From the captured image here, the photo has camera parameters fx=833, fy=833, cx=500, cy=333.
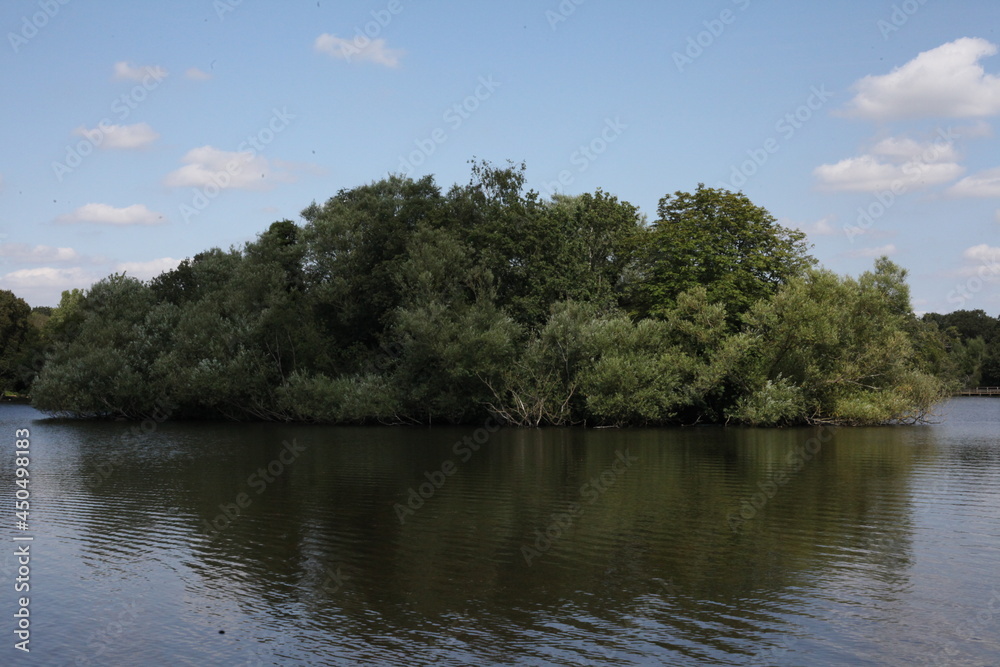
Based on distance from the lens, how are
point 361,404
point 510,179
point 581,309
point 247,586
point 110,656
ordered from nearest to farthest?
point 110,656 → point 247,586 → point 581,309 → point 361,404 → point 510,179

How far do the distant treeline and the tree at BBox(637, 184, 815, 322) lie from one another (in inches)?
6.8

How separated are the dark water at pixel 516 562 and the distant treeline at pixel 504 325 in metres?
19.5

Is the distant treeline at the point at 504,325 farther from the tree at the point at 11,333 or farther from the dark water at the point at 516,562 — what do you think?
the tree at the point at 11,333

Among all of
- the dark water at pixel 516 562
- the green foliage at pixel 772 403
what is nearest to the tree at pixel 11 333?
the dark water at pixel 516 562

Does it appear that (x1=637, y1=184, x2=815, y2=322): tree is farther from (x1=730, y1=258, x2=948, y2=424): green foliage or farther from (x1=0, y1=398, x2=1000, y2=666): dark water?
(x1=0, y1=398, x2=1000, y2=666): dark water

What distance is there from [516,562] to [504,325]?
1579 inches

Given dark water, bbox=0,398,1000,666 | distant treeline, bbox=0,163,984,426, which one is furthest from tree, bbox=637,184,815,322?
dark water, bbox=0,398,1000,666

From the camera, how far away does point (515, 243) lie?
64.5 m

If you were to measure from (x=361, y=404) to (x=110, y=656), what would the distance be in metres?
48.9

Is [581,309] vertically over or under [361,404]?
over

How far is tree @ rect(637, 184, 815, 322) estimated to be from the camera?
62656 millimetres

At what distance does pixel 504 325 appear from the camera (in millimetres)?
58875

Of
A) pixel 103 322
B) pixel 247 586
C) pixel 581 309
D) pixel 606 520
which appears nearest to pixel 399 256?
pixel 581 309

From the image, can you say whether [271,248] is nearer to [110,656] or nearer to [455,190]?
[455,190]
